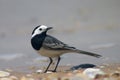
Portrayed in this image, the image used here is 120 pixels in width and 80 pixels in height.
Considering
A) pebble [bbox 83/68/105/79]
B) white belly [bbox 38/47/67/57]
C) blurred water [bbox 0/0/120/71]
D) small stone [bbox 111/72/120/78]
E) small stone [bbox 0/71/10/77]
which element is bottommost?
small stone [bbox 111/72/120/78]

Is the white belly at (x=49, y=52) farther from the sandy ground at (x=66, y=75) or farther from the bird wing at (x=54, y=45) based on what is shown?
the sandy ground at (x=66, y=75)

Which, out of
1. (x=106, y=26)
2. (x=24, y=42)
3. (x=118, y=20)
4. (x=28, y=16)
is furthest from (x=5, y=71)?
(x=28, y=16)

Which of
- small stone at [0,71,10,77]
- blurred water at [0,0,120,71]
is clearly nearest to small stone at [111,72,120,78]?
small stone at [0,71,10,77]

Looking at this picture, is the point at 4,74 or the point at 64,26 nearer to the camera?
the point at 4,74

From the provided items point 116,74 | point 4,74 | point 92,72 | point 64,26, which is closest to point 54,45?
point 4,74

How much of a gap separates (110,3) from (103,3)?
460mm

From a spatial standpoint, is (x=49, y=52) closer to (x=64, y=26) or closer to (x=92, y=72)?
(x=92, y=72)

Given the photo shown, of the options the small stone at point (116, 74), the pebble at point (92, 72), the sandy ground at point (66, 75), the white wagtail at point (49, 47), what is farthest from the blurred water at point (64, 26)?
the small stone at point (116, 74)

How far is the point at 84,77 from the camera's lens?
10.0 metres

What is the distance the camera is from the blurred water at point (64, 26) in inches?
533

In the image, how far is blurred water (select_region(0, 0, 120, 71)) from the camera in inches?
533

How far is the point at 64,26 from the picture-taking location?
19.3m

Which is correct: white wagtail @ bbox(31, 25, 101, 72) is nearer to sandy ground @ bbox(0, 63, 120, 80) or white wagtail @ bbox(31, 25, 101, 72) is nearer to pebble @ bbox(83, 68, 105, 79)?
sandy ground @ bbox(0, 63, 120, 80)

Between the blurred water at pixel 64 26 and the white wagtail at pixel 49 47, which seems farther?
the blurred water at pixel 64 26
